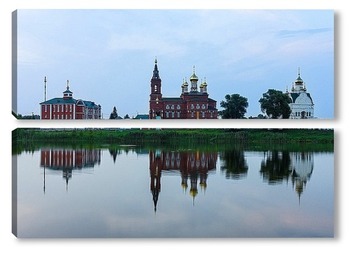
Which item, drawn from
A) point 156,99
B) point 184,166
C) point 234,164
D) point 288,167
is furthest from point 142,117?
point 288,167

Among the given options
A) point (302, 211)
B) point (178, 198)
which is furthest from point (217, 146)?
point (302, 211)

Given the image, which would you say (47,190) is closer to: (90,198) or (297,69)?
(90,198)

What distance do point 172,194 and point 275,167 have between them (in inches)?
38.0

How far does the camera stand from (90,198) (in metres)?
4.90

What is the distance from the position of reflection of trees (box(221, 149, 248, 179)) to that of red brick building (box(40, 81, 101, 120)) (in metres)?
1.21

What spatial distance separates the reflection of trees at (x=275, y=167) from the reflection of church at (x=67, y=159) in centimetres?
152

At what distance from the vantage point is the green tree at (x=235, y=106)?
491 cm

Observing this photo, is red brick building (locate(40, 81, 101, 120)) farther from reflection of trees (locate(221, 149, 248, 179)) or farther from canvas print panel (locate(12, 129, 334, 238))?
reflection of trees (locate(221, 149, 248, 179))

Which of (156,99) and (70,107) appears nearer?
(70,107)

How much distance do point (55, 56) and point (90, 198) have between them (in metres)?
1.30

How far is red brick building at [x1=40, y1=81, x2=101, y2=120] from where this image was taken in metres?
4.83

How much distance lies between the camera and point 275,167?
16.3 feet

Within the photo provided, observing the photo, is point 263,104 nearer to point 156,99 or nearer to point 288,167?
point 288,167

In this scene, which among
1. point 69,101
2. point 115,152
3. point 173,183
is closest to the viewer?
point 69,101
